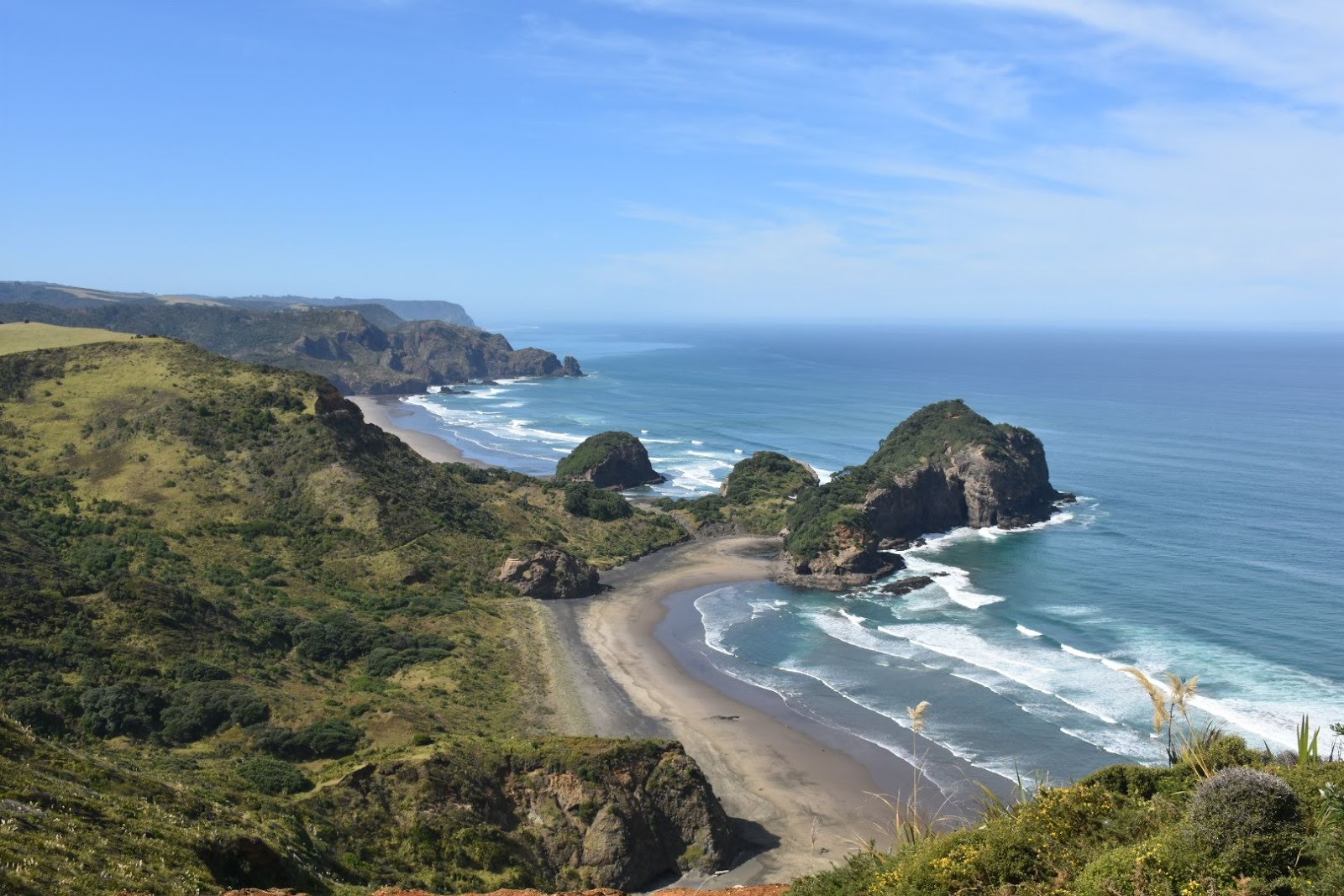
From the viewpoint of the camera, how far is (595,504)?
95.9 metres

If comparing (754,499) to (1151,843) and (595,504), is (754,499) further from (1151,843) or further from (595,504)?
(1151,843)

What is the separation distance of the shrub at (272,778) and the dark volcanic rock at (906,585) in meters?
51.5

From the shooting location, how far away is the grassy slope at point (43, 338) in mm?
89812

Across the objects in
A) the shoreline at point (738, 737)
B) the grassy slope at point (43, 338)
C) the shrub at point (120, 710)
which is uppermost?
the grassy slope at point (43, 338)

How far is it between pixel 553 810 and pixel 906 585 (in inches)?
1863

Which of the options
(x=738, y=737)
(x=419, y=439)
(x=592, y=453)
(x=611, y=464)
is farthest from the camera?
(x=419, y=439)

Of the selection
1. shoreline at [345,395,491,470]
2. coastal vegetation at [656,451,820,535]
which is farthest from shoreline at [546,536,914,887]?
shoreline at [345,395,491,470]

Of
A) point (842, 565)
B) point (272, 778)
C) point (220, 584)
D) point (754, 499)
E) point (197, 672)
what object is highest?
point (754, 499)

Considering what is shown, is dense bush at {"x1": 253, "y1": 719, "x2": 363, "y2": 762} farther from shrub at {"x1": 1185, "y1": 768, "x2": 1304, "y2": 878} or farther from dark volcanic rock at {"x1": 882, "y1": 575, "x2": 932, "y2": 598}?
dark volcanic rock at {"x1": 882, "y1": 575, "x2": 932, "y2": 598}

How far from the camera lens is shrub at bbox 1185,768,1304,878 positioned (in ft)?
43.2

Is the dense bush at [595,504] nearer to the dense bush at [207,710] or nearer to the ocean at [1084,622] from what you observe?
the ocean at [1084,622]

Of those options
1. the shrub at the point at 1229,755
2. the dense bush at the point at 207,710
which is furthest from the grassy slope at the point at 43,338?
the shrub at the point at 1229,755

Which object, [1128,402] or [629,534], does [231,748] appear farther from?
[1128,402]

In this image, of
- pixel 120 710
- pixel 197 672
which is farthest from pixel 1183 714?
pixel 197 672
